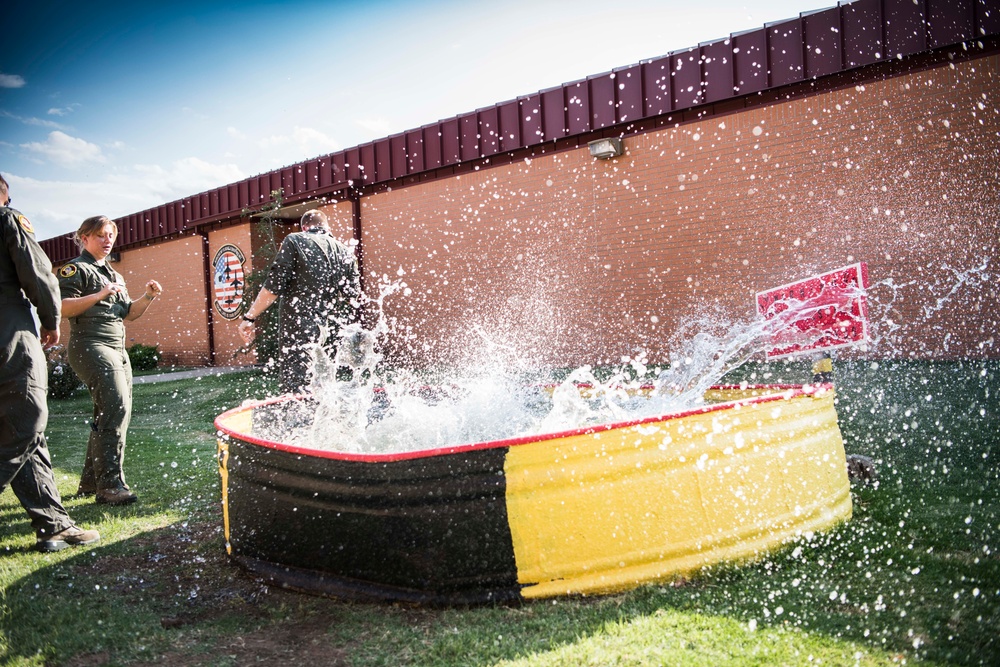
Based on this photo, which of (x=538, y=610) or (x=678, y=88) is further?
(x=678, y=88)

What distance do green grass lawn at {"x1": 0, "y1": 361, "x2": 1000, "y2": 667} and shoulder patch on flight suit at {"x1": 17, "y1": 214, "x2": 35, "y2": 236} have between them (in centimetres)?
179

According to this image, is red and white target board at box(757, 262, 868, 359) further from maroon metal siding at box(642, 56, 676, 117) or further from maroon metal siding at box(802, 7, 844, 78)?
maroon metal siding at box(642, 56, 676, 117)

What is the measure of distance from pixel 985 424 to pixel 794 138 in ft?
15.7

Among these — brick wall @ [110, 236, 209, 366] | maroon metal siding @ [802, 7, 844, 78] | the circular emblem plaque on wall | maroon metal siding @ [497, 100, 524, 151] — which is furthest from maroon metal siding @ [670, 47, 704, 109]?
brick wall @ [110, 236, 209, 366]

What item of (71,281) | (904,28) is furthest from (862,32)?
(71,281)

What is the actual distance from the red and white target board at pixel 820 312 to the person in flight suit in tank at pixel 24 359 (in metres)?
3.83

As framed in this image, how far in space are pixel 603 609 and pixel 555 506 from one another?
1.38ft

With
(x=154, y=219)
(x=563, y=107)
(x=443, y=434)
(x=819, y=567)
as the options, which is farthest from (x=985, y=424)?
(x=154, y=219)

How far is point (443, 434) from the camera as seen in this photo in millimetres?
3797

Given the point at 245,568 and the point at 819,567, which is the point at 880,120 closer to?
the point at 819,567

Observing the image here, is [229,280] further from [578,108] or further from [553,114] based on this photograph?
[578,108]

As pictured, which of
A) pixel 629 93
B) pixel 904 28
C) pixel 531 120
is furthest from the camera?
pixel 531 120

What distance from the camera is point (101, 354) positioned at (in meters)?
4.78

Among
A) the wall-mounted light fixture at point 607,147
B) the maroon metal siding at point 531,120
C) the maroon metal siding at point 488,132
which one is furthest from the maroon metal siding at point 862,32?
the maroon metal siding at point 488,132
